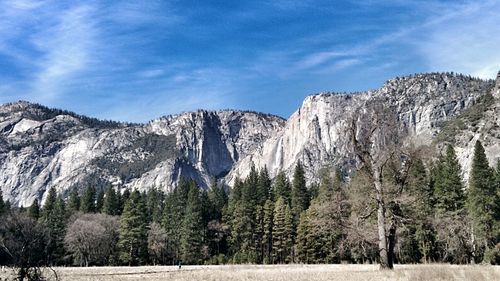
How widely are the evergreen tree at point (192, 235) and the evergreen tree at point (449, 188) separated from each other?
39138 mm

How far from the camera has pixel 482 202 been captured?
55000 millimetres

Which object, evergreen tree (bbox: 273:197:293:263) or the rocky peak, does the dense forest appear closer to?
evergreen tree (bbox: 273:197:293:263)

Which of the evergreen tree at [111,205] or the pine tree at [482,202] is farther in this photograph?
the evergreen tree at [111,205]

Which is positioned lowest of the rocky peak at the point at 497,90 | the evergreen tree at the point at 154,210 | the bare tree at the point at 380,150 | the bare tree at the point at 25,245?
the bare tree at the point at 25,245

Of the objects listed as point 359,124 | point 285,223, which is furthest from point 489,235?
point 359,124

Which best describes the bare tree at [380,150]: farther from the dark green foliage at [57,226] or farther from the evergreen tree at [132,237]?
the dark green foliage at [57,226]

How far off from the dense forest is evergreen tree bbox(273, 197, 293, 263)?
16 cm

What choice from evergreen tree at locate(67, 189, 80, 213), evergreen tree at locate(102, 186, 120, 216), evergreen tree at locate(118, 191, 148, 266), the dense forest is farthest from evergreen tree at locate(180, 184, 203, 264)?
evergreen tree at locate(67, 189, 80, 213)

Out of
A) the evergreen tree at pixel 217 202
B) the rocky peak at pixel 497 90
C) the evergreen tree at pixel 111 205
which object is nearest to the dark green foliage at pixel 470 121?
the rocky peak at pixel 497 90

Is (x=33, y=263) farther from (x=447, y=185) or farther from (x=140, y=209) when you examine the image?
(x=140, y=209)

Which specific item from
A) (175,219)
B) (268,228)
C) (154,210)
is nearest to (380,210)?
(268,228)

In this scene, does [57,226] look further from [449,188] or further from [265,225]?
[449,188]

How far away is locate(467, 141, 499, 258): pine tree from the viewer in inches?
2138

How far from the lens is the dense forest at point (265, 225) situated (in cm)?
5512
